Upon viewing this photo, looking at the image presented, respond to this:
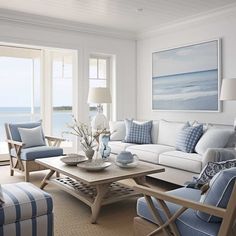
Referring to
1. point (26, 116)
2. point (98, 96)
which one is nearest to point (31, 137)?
point (98, 96)

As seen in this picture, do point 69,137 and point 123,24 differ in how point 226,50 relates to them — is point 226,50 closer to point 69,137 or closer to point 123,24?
point 123,24

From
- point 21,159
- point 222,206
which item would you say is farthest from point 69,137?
point 222,206

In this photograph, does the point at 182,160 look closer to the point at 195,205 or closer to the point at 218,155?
the point at 218,155

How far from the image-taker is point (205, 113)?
5051 millimetres

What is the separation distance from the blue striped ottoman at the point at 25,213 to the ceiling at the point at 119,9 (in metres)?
3.05

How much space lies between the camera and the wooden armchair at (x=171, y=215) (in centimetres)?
163

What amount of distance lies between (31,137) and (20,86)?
1.93 metres

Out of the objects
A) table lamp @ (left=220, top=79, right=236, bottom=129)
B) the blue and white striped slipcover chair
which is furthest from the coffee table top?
table lamp @ (left=220, top=79, right=236, bottom=129)

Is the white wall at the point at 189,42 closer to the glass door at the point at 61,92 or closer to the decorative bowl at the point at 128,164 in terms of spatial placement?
the glass door at the point at 61,92

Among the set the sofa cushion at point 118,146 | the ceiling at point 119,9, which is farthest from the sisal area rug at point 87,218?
the ceiling at point 119,9

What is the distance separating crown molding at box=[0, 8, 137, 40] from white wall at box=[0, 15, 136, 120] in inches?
1.9

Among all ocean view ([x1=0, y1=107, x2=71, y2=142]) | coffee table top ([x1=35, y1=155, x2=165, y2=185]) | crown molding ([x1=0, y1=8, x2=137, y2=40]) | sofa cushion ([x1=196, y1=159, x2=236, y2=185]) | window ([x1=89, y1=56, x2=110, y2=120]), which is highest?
crown molding ([x1=0, y1=8, x2=137, y2=40])

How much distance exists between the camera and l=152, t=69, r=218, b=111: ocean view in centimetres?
494

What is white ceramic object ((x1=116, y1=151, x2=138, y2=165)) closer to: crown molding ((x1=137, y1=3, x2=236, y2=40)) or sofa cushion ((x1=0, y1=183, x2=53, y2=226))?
sofa cushion ((x1=0, y1=183, x2=53, y2=226))
